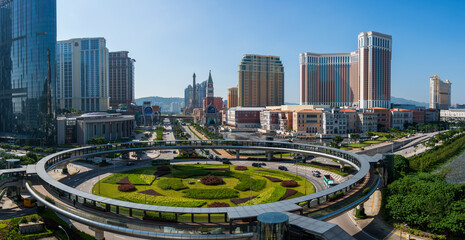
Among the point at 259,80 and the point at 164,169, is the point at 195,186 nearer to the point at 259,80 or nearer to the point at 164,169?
the point at 164,169

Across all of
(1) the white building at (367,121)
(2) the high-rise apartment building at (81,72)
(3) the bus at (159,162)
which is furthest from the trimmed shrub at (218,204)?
(2) the high-rise apartment building at (81,72)

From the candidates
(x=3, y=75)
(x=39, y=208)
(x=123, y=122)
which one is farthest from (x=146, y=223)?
(x=3, y=75)

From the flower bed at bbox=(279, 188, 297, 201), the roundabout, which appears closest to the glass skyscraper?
the roundabout

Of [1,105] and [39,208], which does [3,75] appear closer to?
[1,105]

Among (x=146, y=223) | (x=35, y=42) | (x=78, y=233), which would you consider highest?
(x=35, y=42)

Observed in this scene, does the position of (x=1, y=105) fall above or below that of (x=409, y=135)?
above

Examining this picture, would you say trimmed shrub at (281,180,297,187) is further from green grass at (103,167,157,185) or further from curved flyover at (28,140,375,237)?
green grass at (103,167,157,185)
